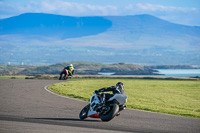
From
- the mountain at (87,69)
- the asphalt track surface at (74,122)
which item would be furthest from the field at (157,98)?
the mountain at (87,69)

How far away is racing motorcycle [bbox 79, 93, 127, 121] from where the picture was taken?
13945mm

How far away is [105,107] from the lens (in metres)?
14.3

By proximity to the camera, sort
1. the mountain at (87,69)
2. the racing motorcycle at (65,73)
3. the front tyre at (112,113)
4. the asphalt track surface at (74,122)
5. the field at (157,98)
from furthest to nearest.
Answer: the mountain at (87,69), the racing motorcycle at (65,73), the field at (157,98), the front tyre at (112,113), the asphalt track surface at (74,122)

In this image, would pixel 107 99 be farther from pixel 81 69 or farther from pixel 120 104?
pixel 81 69

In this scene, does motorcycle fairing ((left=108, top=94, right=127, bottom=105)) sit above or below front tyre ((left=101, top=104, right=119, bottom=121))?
above

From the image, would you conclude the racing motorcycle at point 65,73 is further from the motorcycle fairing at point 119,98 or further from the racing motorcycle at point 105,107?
the motorcycle fairing at point 119,98

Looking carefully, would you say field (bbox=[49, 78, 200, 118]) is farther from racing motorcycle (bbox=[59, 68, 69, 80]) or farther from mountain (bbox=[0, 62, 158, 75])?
mountain (bbox=[0, 62, 158, 75])

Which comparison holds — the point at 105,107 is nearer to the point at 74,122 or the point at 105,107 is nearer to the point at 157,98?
the point at 74,122

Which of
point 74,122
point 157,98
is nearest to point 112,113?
point 74,122

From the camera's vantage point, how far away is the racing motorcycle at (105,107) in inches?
549

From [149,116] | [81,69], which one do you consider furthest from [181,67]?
[149,116]

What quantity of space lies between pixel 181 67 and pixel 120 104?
18192cm

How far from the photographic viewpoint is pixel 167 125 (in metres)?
13.6

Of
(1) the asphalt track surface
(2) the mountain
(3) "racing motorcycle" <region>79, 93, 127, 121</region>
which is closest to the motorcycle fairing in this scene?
(3) "racing motorcycle" <region>79, 93, 127, 121</region>
